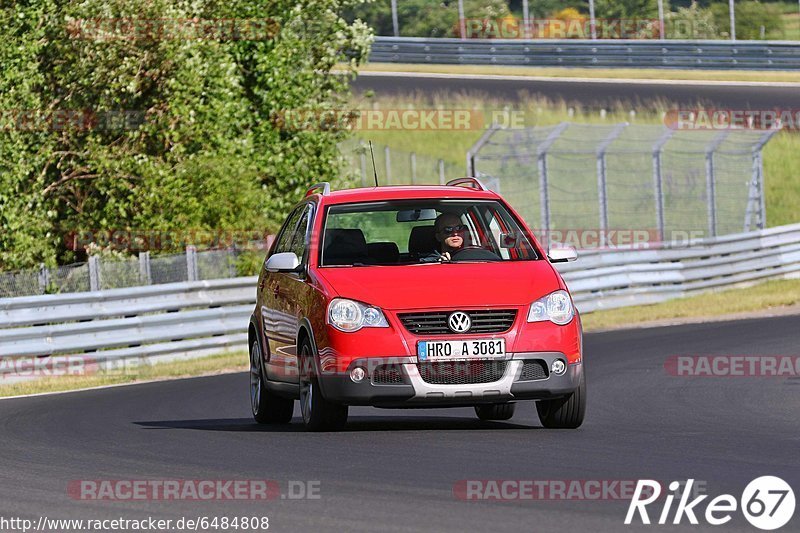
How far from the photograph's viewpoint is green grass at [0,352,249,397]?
17.8 m

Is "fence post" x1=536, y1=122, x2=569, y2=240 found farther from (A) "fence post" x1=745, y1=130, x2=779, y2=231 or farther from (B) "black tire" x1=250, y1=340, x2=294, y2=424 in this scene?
(B) "black tire" x1=250, y1=340, x2=294, y2=424

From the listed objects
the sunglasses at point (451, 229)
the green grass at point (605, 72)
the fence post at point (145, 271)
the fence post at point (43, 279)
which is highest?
the sunglasses at point (451, 229)

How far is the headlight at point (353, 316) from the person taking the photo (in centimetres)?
1009

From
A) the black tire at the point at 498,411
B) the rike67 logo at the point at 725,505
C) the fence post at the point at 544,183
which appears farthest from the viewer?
the fence post at the point at 544,183

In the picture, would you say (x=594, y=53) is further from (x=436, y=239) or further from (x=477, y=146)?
(x=436, y=239)

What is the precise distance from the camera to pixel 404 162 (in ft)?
128

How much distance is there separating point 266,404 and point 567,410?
2585 mm

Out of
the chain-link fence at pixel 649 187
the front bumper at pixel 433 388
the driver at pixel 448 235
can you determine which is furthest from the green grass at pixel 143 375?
the chain-link fence at pixel 649 187

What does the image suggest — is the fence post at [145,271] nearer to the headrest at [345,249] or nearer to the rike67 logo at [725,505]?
the headrest at [345,249]

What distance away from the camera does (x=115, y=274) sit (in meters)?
21.0

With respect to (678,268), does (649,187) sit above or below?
below

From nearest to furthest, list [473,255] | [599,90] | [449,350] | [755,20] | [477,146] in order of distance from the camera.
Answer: [449,350] → [473,255] → [477,146] → [599,90] → [755,20]

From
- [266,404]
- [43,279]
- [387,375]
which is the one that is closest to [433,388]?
[387,375]

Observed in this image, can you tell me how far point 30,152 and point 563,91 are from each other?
2516 centimetres
